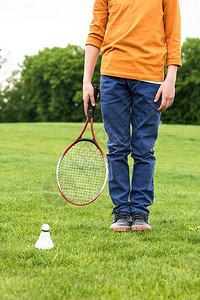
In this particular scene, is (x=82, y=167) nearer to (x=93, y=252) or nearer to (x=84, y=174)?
(x=84, y=174)

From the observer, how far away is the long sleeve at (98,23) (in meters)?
3.32

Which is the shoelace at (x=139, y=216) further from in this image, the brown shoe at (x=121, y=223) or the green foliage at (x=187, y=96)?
the green foliage at (x=187, y=96)

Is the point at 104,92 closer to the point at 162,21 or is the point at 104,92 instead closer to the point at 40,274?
the point at 162,21

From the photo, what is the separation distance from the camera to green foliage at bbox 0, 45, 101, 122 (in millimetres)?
50781

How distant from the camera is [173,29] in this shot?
321cm

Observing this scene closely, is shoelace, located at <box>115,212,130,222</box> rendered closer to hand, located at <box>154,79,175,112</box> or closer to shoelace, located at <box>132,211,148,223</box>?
shoelace, located at <box>132,211,148,223</box>

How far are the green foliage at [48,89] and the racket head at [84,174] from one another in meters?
44.9

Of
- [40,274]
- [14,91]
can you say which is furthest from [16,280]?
[14,91]

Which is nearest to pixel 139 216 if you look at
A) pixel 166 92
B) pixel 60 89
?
pixel 166 92

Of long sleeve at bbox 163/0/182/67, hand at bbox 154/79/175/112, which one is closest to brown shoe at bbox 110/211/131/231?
hand at bbox 154/79/175/112

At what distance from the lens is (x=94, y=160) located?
3553mm

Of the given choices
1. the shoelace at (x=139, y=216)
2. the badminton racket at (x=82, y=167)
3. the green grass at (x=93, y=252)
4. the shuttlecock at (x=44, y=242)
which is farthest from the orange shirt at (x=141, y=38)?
the shuttlecock at (x=44, y=242)

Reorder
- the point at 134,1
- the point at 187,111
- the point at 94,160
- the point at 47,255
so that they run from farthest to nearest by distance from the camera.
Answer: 1. the point at 187,111
2. the point at 94,160
3. the point at 134,1
4. the point at 47,255

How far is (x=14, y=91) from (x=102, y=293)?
179 feet
